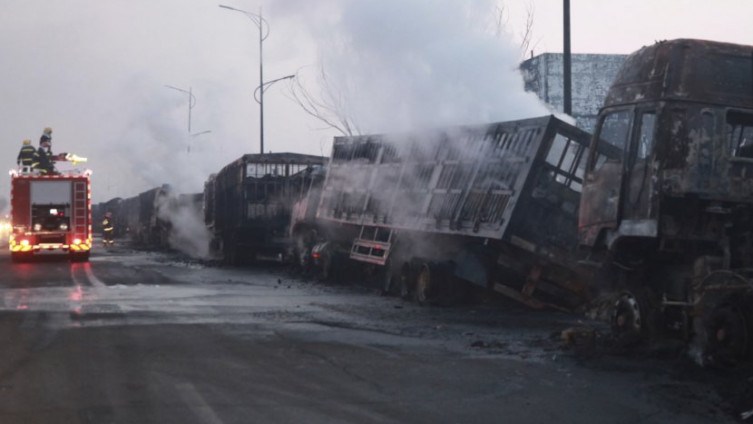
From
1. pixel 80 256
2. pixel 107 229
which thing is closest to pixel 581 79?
pixel 80 256

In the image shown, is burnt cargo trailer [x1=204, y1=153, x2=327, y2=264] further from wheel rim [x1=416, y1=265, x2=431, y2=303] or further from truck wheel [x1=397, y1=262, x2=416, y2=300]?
wheel rim [x1=416, y1=265, x2=431, y2=303]

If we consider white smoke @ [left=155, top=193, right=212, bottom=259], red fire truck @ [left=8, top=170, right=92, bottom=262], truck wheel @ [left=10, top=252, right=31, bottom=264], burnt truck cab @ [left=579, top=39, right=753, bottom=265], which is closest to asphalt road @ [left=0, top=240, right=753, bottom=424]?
burnt truck cab @ [left=579, top=39, right=753, bottom=265]

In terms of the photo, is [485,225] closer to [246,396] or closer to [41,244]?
[246,396]

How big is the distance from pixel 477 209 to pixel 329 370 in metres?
7.44

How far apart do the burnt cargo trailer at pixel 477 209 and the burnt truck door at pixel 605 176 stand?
3.61m

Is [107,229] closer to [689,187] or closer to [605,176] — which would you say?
[605,176]

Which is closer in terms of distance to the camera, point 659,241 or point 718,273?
point 718,273

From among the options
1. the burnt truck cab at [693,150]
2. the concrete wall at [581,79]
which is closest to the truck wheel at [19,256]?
the concrete wall at [581,79]

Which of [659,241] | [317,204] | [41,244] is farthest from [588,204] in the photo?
[41,244]

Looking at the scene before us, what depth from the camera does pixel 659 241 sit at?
10438mm

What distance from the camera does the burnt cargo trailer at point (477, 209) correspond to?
15578 mm

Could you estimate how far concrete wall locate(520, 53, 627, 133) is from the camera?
48562 mm

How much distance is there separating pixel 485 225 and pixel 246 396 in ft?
28.2

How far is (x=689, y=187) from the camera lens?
9953 millimetres
